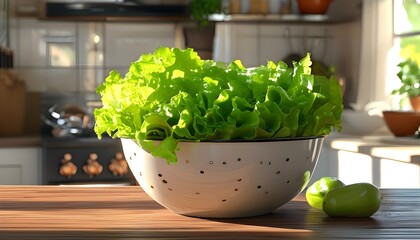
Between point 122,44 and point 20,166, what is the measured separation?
97cm

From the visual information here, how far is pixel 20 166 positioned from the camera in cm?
405

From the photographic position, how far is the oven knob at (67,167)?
3.93 m

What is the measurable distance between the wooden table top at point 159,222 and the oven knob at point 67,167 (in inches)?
86.3

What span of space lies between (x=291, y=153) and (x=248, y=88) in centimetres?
13

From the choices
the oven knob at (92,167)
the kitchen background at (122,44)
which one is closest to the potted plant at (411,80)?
the kitchen background at (122,44)

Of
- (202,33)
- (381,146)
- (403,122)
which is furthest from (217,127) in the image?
(202,33)

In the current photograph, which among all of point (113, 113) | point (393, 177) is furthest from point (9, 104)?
point (113, 113)

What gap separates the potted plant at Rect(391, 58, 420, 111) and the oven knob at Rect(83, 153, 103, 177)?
4.53 feet

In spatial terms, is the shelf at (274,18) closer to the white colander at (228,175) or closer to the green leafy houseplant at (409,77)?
the green leafy houseplant at (409,77)

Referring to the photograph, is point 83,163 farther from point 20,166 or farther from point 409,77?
point 409,77

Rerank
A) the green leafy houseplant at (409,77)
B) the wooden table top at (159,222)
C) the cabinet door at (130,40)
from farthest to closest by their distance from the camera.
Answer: the cabinet door at (130,40)
the green leafy houseplant at (409,77)
the wooden table top at (159,222)

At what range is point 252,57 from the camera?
185 inches

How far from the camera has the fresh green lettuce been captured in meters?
1.35

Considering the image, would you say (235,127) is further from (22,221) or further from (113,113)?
(22,221)
